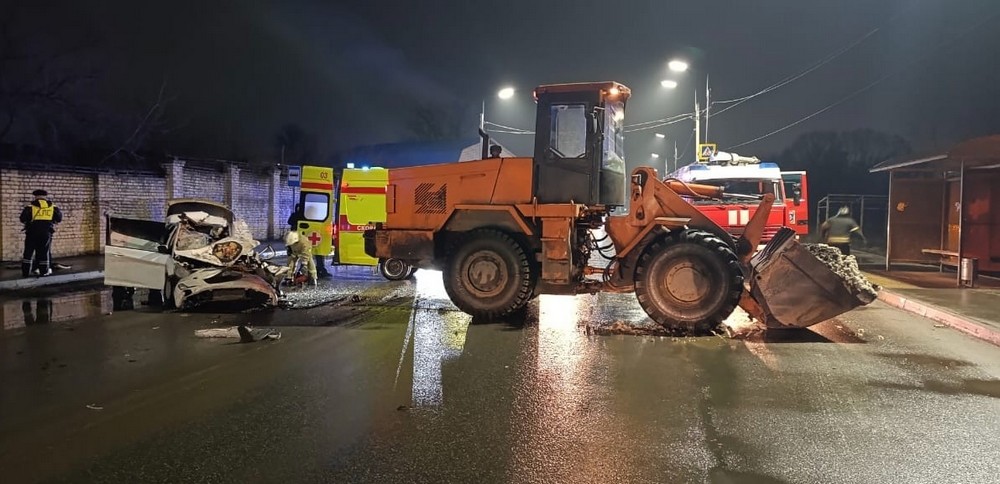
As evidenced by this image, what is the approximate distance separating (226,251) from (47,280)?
5677 mm

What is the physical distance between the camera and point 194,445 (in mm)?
4602

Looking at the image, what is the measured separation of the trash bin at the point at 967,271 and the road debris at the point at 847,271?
645cm

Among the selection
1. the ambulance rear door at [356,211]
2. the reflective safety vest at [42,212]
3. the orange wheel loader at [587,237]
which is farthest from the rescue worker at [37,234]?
the orange wheel loader at [587,237]

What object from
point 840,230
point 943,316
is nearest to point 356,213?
point 943,316

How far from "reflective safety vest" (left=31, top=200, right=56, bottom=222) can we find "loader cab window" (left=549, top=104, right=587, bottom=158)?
35.9 ft

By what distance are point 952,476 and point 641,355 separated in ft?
11.5

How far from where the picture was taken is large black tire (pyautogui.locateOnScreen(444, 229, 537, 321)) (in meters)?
9.34

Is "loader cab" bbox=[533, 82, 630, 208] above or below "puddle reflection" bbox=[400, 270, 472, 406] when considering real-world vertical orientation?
above

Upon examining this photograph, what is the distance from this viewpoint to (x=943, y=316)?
391 inches

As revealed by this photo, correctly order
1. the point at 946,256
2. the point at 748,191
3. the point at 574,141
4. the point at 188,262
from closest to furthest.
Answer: the point at 574,141, the point at 188,262, the point at 946,256, the point at 748,191

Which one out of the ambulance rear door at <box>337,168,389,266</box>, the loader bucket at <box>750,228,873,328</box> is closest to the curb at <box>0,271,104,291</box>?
the ambulance rear door at <box>337,168,389,266</box>

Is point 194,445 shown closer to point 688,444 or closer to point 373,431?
point 373,431

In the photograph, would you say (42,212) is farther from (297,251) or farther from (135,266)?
(297,251)

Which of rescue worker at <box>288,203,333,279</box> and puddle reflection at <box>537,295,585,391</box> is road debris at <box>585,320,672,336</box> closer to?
puddle reflection at <box>537,295,585,391</box>
